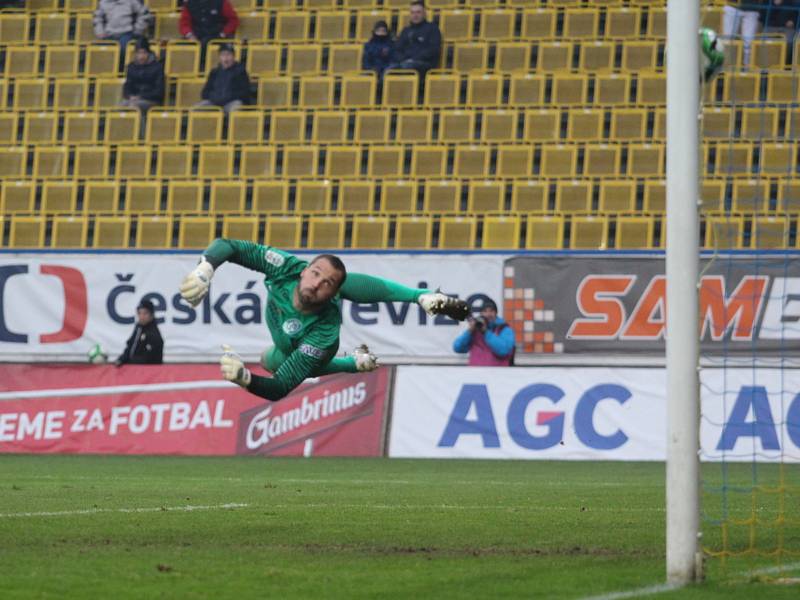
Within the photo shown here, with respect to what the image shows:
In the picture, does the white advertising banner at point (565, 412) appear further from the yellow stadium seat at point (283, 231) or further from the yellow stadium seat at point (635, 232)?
the yellow stadium seat at point (283, 231)

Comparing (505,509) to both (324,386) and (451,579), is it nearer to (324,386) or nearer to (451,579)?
(451,579)

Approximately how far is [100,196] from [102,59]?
383cm

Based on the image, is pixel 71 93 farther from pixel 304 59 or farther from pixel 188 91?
pixel 304 59

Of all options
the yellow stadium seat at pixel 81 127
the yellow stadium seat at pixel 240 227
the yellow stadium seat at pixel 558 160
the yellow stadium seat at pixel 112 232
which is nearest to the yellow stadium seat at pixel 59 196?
the yellow stadium seat at pixel 112 232

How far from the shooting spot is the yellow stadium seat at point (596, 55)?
25.8 meters

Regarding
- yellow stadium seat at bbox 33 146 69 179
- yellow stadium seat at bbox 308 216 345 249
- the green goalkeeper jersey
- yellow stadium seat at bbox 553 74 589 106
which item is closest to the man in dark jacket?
yellow stadium seat at bbox 308 216 345 249

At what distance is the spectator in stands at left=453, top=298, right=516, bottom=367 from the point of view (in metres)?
19.5

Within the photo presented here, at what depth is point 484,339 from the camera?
19719mm

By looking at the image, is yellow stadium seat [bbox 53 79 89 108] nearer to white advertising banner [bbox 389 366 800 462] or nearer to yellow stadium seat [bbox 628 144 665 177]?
yellow stadium seat [bbox 628 144 665 177]

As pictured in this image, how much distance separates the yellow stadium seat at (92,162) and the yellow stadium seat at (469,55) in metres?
6.37

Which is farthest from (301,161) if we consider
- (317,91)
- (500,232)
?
(500,232)

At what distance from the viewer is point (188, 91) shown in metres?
27.2

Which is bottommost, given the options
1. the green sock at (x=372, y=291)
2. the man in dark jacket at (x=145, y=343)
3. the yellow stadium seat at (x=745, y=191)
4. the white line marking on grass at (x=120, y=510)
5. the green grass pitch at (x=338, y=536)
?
the white line marking on grass at (x=120, y=510)

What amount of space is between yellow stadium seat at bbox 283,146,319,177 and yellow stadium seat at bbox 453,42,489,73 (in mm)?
3207
